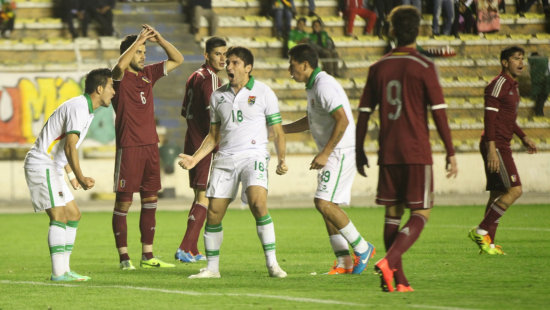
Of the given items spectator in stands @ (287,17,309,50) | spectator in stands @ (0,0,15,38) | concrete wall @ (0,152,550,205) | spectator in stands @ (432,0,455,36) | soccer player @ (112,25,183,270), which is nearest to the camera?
soccer player @ (112,25,183,270)

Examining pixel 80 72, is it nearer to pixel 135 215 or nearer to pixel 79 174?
pixel 135 215

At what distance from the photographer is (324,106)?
355 inches

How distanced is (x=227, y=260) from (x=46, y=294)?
317 centimetres

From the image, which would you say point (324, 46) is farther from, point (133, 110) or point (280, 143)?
point (280, 143)

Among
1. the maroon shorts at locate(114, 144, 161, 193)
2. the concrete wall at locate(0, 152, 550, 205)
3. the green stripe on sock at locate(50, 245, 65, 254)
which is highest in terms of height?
the maroon shorts at locate(114, 144, 161, 193)

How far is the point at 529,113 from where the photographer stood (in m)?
24.8

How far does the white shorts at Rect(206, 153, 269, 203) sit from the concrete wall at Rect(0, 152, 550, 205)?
43.1ft

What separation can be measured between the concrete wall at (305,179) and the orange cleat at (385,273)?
47.8ft

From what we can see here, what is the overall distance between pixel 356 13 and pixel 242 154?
1814 cm

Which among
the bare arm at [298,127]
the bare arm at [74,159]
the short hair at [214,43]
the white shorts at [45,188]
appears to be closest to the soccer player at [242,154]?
the bare arm at [298,127]

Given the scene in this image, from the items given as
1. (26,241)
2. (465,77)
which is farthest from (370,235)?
(465,77)

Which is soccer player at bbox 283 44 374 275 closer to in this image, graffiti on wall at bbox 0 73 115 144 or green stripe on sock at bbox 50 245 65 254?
green stripe on sock at bbox 50 245 65 254

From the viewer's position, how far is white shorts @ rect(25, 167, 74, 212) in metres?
9.04

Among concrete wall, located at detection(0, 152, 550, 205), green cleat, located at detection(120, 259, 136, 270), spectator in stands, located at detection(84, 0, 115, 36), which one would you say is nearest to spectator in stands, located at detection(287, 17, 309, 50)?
concrete wall, located at detection(0, 152, 550, 205)
